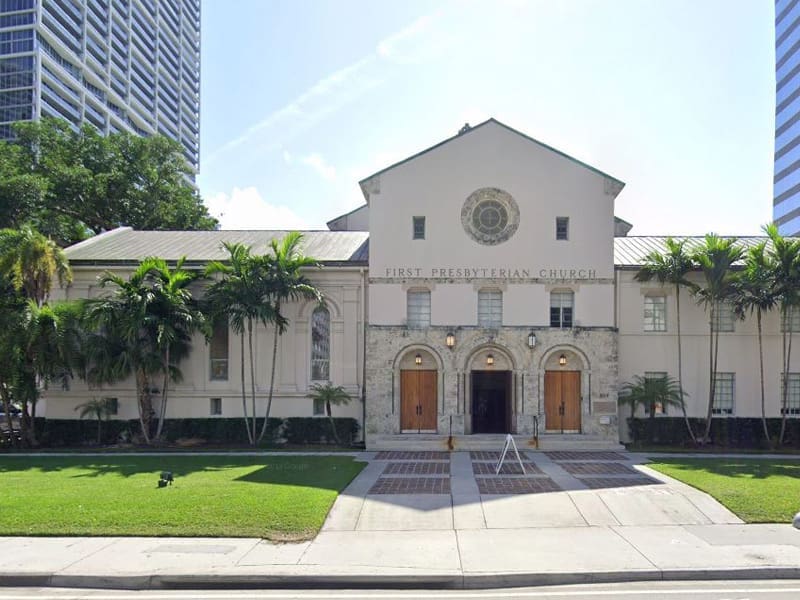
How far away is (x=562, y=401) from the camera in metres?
24.4

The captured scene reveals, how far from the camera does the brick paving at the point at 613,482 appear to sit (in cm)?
1598

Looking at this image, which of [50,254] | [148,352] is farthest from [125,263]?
[148,352]

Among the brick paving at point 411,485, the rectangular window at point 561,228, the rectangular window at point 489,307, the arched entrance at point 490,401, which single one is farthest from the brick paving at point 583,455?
the rectangular window at point 561,228

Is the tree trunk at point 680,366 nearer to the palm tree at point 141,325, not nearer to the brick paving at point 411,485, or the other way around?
the brick paving at point 411,485

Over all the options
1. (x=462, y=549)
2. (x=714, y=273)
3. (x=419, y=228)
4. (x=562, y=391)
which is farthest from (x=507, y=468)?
(x=714, y=273)

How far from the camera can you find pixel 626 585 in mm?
9312

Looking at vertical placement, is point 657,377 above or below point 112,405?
above

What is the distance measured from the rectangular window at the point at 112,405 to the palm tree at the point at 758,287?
24.3 m

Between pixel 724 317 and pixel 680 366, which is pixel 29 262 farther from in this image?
pixel 724 317

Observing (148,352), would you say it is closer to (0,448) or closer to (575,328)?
(0,448)

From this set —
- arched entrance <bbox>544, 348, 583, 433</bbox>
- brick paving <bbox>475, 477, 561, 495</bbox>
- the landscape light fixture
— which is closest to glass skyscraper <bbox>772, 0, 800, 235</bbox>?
arched entrance <bbox>544, 348, 583, 433</bbox>

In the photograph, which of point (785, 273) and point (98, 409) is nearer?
point (785, 273)

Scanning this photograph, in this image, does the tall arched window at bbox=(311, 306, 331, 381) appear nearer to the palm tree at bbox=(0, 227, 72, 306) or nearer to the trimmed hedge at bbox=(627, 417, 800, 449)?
the palm tree at bbox=(0, 227, 72, 306)

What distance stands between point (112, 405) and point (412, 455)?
12.4 meters
